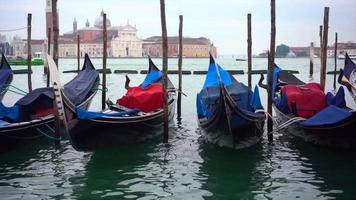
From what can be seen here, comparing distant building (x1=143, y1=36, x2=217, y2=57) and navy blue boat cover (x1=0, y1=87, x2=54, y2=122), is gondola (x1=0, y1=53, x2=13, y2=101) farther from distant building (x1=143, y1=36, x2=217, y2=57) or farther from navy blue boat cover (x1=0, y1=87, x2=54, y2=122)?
distant building (x1=143, y1=36, x2=217, y2=57)

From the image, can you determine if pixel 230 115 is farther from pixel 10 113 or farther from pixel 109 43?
pixel 109 43

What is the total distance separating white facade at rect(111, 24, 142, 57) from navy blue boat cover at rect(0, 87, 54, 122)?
290 feet

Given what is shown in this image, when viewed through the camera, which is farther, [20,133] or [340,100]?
[340,100]

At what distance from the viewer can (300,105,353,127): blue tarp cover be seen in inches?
254

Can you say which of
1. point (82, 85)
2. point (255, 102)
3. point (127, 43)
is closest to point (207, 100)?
point (255, 102)

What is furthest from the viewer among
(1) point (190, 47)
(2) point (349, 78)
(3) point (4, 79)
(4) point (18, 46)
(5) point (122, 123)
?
(1) point (190, 47)

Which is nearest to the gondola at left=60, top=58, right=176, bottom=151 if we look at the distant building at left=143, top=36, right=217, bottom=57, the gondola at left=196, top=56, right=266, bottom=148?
the gondola at left=196, top=56, right=266, bottom=148

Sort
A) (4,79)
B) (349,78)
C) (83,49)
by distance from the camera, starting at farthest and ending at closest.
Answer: (83,49)
(4,79)
(349,78)

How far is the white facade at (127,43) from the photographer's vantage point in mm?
95750

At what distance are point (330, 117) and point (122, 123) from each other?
3116mm

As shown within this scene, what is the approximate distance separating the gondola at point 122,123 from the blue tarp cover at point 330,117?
8.30 ft

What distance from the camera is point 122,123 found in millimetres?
6867

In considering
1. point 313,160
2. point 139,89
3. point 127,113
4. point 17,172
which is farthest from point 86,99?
point 313,160

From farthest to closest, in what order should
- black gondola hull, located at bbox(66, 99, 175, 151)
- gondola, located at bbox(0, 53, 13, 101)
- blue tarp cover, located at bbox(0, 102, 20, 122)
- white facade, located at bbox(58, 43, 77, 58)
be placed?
white facade, located at bbox(58, 43, 77, 58)
gondola, located at bbox(0, 53, 13, 101)
blue tarp cover, located at bbox(0, 102, 20, 122)
black gondola hull, located at bbox(66, 99, 175, 151)
